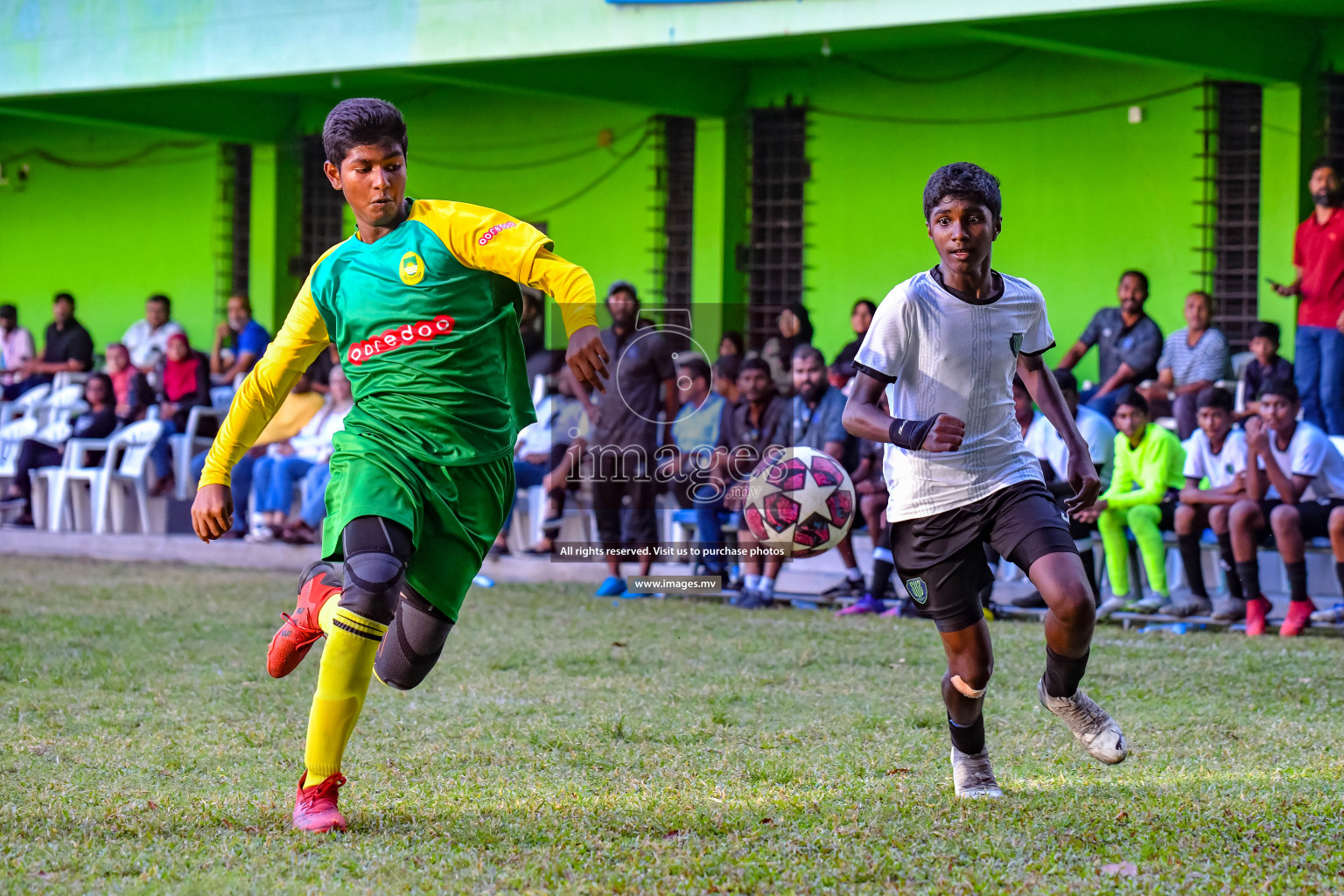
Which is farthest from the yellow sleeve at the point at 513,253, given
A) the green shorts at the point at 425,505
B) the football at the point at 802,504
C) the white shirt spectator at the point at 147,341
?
the white shirt spectator at the point at 147,341

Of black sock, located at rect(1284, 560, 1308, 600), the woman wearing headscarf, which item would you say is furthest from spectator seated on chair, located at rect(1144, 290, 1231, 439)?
the woman wearing headscarf

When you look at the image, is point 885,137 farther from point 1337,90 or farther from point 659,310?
point 1337,90

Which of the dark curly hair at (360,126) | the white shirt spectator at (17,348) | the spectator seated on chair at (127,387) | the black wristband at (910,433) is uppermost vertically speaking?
the dark curly hair at (360,126)

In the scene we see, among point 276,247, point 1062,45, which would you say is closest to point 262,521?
point 276,247

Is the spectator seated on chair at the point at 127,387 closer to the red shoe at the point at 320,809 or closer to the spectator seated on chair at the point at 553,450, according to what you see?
the spectator seated on chair at the point at 553,450

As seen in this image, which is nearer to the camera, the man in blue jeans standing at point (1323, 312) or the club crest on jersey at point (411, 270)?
the club crest on jersey at point (411, 270)

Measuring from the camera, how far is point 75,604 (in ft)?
34.2

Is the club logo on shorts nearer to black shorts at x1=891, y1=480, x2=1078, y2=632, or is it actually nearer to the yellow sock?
black shorts at x1=891, y1=480, x2=1078, y2=632

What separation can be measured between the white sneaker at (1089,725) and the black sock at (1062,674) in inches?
0.8

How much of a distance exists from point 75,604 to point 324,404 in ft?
13.6

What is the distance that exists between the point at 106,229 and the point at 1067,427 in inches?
644

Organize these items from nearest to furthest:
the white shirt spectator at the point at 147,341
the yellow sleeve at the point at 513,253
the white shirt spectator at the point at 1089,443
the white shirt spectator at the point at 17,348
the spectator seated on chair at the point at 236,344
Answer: the yellow sleeve at the point at 513,253, the white shirt spectator at the point at 1089,443, the spectator seated on chair at the point at 236,344, the white shirt spectator at the point at 147,341, the white shirt spectator at the point at 17,348

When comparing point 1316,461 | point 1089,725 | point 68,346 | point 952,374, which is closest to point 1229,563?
point 1316,461

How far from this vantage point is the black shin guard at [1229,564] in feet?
32.4
